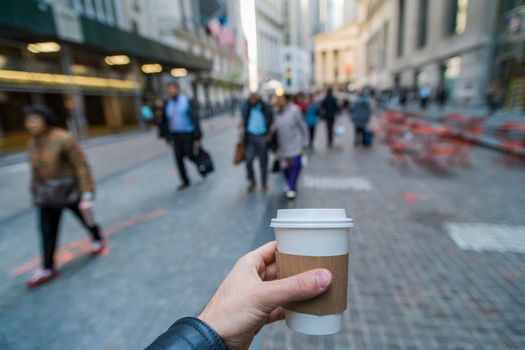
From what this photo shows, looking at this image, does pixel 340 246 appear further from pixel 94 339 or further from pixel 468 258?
pixel 468 258

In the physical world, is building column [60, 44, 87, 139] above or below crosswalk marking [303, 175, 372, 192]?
above

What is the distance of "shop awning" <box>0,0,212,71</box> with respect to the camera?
9461 millimetres

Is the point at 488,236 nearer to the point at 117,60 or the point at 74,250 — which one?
the point at 74,250

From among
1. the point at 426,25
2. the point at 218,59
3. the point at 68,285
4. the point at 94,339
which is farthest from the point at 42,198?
the point at 218,59

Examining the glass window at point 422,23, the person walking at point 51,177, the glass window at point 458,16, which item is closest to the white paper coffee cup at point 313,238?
the person walking at point 51,177

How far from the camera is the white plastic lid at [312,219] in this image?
88 centimetres

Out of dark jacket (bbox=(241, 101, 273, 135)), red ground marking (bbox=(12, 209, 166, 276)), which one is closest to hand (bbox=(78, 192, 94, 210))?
red ground marking (bbox=(12, 209, 166, 276))

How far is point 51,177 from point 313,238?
10.8ft

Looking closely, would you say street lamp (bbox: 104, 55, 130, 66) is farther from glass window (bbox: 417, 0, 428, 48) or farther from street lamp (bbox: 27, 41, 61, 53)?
glass window (bbox: 417, 0, 428, 48)

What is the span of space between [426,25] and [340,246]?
138 feet

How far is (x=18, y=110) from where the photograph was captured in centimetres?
1670

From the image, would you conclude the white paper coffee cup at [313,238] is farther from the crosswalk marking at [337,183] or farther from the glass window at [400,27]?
the glass window at [400,27]

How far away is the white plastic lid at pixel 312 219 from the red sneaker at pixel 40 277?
3500mm

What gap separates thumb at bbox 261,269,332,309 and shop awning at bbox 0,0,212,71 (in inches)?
471
